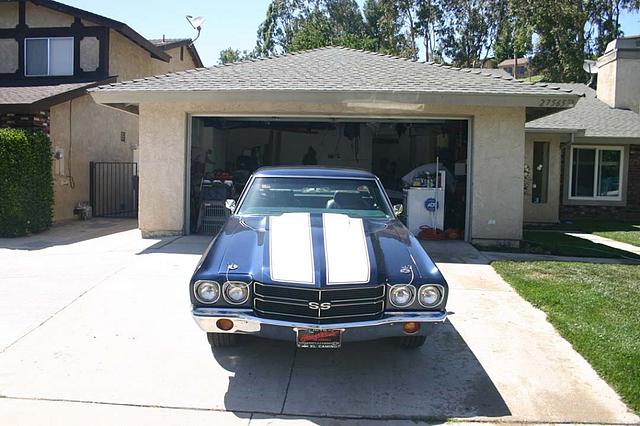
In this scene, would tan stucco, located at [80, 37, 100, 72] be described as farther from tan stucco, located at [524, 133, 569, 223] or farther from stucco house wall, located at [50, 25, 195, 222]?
tan stucco, located at [524, 133, 569, 223]

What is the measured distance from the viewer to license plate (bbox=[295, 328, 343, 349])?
4.10 meters

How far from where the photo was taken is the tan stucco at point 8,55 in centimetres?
1686

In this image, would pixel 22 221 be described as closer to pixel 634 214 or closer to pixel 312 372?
pixel 312 372

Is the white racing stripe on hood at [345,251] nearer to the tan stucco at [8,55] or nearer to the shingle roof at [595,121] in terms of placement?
the shingle roof at [595,121]

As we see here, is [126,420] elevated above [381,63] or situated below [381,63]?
below

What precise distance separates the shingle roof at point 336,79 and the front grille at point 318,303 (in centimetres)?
607

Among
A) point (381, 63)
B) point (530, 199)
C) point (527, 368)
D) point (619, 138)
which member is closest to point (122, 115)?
point (381, 63)

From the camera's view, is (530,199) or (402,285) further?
(530,199)

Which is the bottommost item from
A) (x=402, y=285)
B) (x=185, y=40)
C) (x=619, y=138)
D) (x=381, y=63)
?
(x=402, y=285)

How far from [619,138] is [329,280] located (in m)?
15.1

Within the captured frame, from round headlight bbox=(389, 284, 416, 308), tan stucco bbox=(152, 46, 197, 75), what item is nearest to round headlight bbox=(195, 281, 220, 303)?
round headlight bbox=(389, 284, 416, 308)

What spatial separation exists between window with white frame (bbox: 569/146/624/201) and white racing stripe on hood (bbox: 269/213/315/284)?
46.9 feet

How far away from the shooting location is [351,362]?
4.91m

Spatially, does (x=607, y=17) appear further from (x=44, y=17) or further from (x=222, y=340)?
(x=222, y=340)
